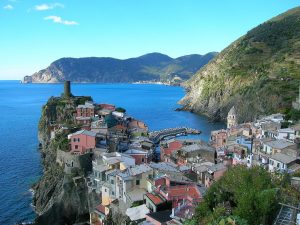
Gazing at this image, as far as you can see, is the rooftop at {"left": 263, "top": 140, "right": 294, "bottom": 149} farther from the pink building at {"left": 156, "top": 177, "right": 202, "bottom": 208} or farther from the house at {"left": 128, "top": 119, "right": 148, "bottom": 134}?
the house at {"left": 128, "top": 119, "right": 148, "bottom": 134}

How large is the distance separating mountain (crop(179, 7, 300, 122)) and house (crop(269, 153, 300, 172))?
36040 millimetres

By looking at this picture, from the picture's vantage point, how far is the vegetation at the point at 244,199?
17669 millimetres

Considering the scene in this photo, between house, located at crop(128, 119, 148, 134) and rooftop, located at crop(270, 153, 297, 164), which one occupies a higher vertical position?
rooftop, located at crop(270, 153, 297, 164)

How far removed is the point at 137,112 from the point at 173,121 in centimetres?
2371

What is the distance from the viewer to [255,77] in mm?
103188

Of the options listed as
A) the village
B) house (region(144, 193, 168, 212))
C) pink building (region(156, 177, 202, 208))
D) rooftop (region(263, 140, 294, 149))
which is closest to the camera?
house (region(144, 193, 168, 212))

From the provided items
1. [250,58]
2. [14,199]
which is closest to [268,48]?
[250,58]

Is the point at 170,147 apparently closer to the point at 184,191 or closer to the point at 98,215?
the point at 98,215

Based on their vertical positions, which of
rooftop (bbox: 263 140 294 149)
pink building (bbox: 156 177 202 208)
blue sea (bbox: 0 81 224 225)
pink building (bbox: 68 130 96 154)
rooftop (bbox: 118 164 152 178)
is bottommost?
blue sea (bbox: 0 81 224 225)

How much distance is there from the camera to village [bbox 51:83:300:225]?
28.4 m

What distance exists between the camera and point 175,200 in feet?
91.8

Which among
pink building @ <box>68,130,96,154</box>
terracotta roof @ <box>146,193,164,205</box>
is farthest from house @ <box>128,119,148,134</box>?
terracotta roof @ <box>146,193,164,205</box>

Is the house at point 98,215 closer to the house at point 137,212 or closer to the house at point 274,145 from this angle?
the house at point 137,212

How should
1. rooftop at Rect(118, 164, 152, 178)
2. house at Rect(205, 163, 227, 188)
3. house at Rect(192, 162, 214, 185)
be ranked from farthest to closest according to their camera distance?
1. house at Rect(192, 162, 214, 185)
2. house at Rect(205, 163, 227, 188)
3. rooftop at Rect(118, 164, 152, 178)
